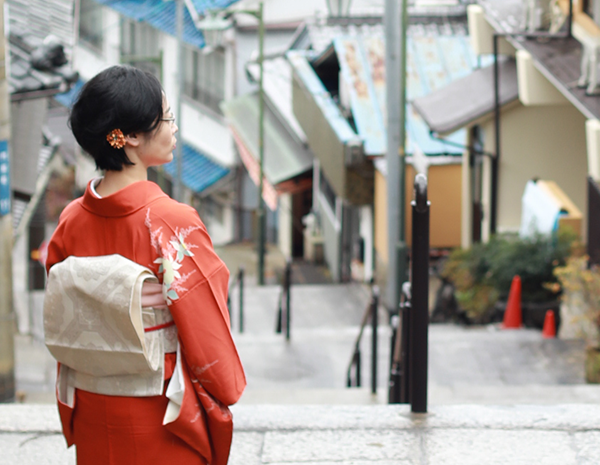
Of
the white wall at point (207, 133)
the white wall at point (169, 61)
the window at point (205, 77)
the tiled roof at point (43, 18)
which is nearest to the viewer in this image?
the tiled roof at point (43, 18)

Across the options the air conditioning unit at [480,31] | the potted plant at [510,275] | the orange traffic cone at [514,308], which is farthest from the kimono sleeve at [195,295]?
the air conditioning unit at [480,31]

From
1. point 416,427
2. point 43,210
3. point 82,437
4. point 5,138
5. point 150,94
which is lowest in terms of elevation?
point 43,210

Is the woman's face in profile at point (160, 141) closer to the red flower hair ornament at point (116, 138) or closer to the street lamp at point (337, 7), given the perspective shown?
the red flower hair ornament at point (116, 138)

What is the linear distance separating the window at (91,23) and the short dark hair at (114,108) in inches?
1366

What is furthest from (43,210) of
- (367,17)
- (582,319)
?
(582,319)

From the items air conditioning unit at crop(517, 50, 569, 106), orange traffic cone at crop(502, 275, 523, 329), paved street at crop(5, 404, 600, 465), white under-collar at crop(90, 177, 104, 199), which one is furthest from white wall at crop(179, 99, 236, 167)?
white under-collar at crop(90, 177, 104, 199)

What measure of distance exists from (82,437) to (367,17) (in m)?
18.0

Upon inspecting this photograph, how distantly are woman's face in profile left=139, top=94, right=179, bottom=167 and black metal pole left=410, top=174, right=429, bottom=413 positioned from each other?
1471 mm

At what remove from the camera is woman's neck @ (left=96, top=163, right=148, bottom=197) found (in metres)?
2.29

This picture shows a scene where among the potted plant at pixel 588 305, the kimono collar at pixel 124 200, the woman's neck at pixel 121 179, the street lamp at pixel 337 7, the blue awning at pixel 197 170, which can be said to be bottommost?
the blue awning at pixel 197 170

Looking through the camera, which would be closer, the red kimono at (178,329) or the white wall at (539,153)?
the red kimono at (178,329)

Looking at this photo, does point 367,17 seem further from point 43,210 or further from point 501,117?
point 43,210

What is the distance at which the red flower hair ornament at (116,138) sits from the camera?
2.23 meters

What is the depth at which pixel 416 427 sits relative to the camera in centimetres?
366
